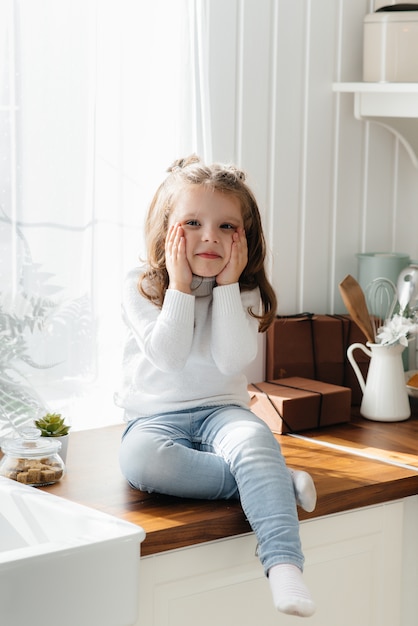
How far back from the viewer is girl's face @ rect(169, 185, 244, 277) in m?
1.59

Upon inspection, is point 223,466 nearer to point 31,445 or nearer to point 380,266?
point 31,445

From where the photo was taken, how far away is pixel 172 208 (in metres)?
1.63

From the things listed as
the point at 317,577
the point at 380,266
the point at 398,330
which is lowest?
the point at 317,577

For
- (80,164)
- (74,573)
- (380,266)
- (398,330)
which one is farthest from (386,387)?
(74,573)

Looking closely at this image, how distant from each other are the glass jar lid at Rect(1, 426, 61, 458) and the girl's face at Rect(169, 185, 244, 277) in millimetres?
353

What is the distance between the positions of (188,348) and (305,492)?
30cm

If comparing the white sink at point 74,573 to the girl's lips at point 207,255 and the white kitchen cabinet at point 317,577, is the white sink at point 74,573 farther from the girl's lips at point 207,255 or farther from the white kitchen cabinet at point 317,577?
the girl's lips at point 207,255

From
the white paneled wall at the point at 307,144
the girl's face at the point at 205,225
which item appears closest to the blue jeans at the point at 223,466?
the girl's face at the point at 205,225

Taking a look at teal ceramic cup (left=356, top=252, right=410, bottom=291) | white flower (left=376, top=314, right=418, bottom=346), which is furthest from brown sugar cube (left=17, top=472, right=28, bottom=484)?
teal ceramic cup (left=356, top=252, right=410, bottom=291)

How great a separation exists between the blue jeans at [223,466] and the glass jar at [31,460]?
109mm

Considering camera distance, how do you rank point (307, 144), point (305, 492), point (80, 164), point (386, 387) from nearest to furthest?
point (305, 492), point (80, 164), point (386, 387), point (307, 144)

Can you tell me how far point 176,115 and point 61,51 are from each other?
10.0 inches

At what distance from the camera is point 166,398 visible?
1.62 m

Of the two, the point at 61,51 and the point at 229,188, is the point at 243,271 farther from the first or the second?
the point at 61,51
